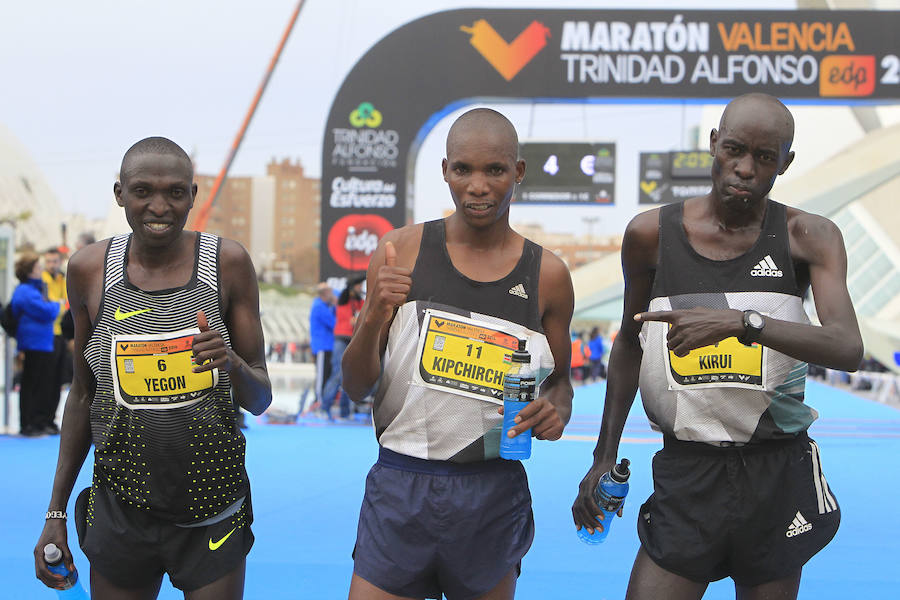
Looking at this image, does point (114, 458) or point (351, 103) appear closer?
point (114, 458)

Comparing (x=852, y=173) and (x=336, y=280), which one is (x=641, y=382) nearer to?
(x=336, y=280)

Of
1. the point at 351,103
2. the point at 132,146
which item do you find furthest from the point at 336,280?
the point at 132,146

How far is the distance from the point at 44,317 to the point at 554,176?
8.33 m

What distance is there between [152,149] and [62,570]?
121 cm

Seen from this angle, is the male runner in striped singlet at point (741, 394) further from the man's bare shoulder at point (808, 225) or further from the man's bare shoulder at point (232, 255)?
the man's bare shoulder at point (232, 255)

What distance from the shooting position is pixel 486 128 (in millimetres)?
2488

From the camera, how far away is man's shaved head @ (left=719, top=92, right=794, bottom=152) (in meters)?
2.51

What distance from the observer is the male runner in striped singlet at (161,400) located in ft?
8.33

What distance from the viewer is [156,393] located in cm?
254

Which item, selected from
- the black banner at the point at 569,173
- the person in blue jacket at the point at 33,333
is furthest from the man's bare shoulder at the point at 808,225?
the black banner at the point at 569,173

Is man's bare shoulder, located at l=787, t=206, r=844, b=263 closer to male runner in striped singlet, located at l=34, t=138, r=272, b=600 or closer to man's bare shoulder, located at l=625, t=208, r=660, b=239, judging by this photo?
man's bare shoulder, located at l=625, t=208, r=660, b=239

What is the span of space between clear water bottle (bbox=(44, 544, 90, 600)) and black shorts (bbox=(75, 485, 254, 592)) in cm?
10

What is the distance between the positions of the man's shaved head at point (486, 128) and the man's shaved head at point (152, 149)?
0.75 m

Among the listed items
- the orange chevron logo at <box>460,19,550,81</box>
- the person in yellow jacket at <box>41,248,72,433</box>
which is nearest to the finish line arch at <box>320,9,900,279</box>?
the orange chevron logo at <box>460,19,550,81</box>
